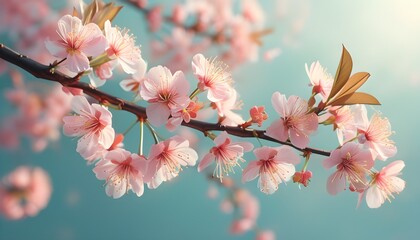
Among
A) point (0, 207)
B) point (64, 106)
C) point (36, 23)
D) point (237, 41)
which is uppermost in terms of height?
point (237, 41)

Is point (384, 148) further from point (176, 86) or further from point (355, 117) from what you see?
point (176, 86)

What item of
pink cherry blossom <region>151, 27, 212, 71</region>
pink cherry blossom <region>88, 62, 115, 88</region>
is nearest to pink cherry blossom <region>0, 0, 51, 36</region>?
pink cherry blossom <region>151, 27, 212, 71</region>

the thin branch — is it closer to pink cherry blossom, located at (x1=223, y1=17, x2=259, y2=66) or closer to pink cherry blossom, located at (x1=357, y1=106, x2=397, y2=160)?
pink cherry blossom, located at (x1=223, y1=17, x2=259, y2=66)

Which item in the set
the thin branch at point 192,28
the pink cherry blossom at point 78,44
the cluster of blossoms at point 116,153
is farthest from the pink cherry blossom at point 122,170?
the thin branch at point 192,28

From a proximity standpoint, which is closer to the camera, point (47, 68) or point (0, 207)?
point (47, 68)

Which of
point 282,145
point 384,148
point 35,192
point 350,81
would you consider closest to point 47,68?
point 282,145

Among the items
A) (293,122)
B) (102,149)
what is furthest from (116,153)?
(293,122)

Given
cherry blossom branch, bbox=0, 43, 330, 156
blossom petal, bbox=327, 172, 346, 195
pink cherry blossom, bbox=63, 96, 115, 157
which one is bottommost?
pink cherry blossom, bbox=63, 96, 115, 157
